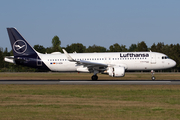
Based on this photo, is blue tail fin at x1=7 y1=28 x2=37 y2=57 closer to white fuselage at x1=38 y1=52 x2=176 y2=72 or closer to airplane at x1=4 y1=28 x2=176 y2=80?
airplane at x1=4 y1=28 x2=176 y2=80

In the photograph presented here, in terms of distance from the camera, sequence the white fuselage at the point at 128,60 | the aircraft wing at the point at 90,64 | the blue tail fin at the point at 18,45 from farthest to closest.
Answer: the blue tail fin at the point at 18,45 < the white fuselage at the point at 128,60 < the aircraft wing at the point at 90,64

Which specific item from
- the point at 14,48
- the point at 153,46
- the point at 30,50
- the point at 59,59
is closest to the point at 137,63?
the point at 59,59

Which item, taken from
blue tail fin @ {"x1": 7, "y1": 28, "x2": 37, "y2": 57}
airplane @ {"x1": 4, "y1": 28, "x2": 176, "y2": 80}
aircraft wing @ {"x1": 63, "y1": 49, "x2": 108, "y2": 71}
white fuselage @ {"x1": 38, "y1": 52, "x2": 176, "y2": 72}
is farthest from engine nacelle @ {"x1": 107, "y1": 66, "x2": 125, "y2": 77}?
blue tail fin @ {"x1": 7, "y1": 28, "x2": 37, "y2": 57}

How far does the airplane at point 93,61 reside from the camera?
3478cm

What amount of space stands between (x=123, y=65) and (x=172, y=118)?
24478 millimetres

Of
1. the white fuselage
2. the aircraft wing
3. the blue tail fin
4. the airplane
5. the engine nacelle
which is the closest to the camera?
the engine nacelle

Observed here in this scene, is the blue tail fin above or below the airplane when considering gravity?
above

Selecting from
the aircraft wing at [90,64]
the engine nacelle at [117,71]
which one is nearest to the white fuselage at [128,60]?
the aircraft wing at [90,64]

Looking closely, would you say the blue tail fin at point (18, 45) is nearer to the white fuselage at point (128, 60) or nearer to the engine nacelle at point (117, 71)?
the white fuselage at point (128, 60)

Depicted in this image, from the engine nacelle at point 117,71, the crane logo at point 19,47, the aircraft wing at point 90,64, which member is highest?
the crane logo at point 19,47

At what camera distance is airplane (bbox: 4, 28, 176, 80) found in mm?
34781

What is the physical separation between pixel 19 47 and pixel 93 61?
11169mm

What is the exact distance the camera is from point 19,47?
3794 centimetres

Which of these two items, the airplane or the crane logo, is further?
the crane logo
